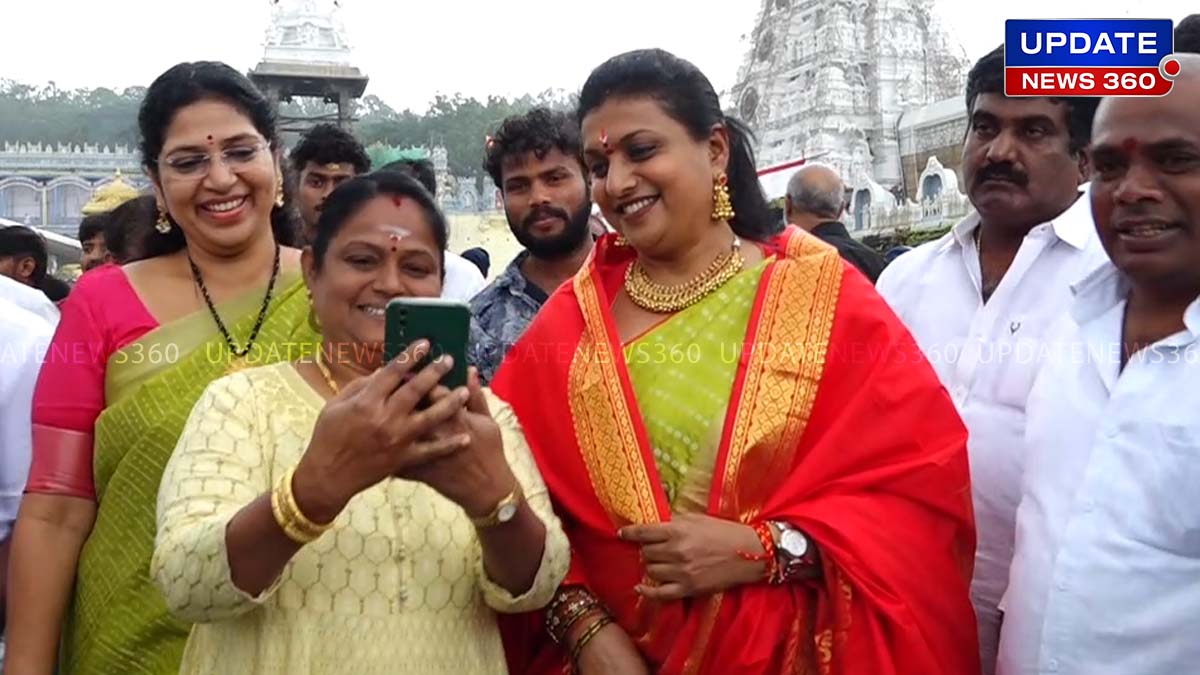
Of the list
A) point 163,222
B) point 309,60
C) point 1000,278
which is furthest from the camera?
point 309,60

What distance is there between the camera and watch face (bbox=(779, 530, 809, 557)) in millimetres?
2137

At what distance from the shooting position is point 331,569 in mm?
1854

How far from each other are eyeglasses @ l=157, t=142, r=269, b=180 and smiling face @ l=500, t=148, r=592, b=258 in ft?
4.10

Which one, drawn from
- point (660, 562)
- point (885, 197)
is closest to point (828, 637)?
point (660, 562)

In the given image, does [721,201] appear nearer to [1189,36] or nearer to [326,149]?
[1189,36]

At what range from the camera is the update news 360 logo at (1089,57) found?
253 cm

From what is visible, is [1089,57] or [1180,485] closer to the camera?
[1180,485]

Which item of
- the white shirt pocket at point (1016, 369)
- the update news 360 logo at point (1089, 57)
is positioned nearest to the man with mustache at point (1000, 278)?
the white shirt pocket at point (1016, 369)

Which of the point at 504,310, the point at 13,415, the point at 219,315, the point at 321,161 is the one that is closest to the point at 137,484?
the point at 219,315

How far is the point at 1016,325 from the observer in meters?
2.82

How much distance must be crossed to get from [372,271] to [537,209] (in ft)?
5.85

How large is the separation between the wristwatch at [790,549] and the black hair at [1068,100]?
4.70 feet

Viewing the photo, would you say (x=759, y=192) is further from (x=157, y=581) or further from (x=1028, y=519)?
(x=157, y=581)

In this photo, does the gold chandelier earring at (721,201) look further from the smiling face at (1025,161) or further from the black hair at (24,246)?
the black hair at (24,246)
